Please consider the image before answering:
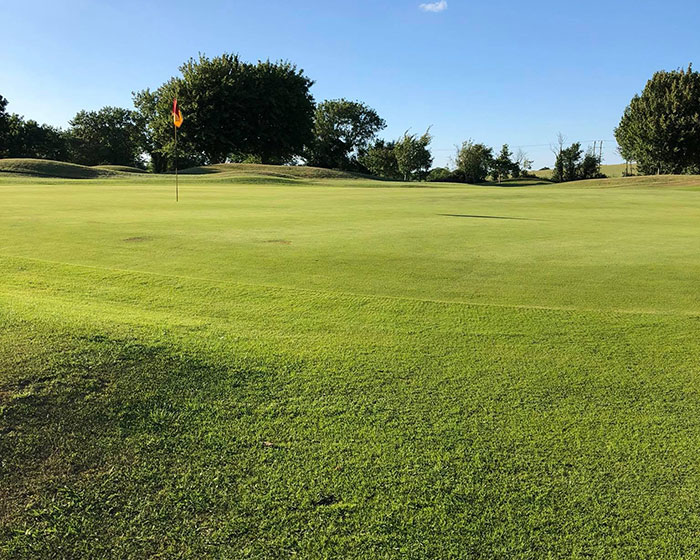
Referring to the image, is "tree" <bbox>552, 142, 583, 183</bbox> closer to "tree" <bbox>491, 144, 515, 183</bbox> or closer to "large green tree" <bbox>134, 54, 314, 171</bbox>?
"tree" <bbox>491, 144, 515, 183</bbox>

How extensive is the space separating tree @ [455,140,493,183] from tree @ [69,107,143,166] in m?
43.9

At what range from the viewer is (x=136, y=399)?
3.05m

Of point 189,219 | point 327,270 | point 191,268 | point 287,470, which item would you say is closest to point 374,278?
point 327,270

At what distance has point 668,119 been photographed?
51.8m

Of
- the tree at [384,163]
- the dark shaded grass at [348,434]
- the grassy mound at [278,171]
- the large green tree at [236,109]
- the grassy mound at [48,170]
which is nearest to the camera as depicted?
the dark shaded grass at [348,434]

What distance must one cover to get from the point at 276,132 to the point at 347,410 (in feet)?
175

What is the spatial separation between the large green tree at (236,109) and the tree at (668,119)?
110 ft

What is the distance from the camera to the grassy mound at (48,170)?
36031 millimetres

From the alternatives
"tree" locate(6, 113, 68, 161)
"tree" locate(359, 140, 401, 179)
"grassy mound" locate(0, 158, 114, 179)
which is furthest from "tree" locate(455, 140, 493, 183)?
"tree" locate(6, 113, 68, 161)

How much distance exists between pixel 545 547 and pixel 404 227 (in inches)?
316

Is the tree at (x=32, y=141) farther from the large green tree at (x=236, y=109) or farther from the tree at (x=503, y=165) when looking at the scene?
the tree at (x=503, y=165)

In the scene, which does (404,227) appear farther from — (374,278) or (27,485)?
(27,485)

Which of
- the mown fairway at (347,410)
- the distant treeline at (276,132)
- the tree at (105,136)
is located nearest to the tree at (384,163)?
the distant treeline at (276,132)

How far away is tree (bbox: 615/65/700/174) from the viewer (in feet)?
170
